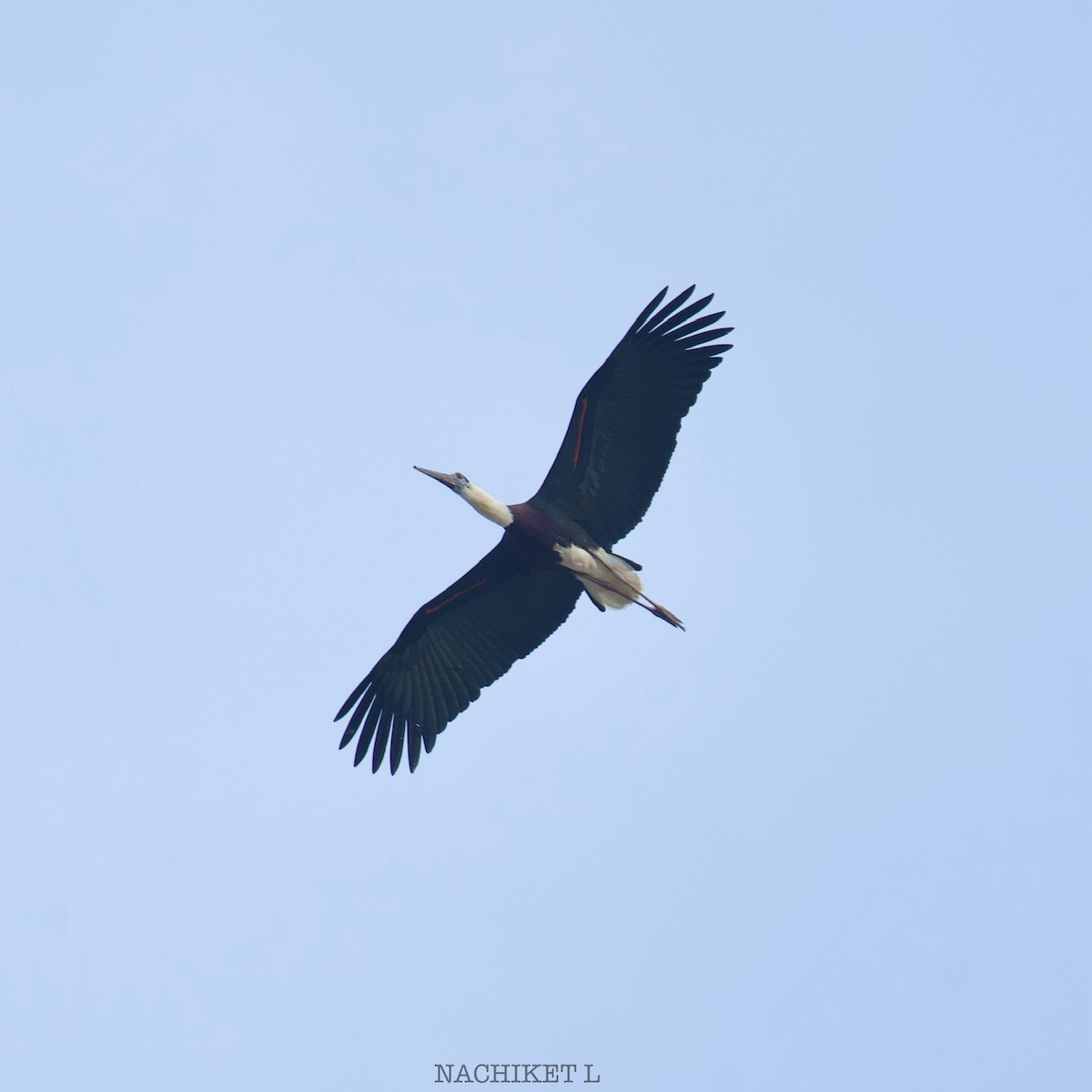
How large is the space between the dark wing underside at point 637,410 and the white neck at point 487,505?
2.05 feet

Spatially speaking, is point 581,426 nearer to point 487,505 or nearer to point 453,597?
point 487,505

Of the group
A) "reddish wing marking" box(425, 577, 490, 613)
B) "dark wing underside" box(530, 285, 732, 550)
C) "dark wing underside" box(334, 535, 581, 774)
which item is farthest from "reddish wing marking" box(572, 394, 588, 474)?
"reddish wing marking" box(425, 577, 490, 613)

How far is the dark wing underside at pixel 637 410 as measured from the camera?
58.6 feet

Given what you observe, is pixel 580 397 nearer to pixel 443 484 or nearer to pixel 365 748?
pixel 443 484

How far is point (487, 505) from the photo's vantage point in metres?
18.4

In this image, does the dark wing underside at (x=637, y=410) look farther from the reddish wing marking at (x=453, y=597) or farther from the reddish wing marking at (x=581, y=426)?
the reddish wing marking at (x=453, y=597)

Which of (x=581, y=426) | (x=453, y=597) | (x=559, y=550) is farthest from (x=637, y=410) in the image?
(x=453, y=597)

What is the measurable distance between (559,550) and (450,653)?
209 cm

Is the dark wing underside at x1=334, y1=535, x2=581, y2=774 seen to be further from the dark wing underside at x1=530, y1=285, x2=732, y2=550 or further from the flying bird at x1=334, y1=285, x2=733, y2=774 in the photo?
the dark wing underside at x1=530, y1=285, x2=732, y2=550

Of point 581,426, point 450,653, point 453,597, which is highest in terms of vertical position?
point 581,426

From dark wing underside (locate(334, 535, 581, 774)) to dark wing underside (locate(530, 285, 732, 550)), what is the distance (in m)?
1.26

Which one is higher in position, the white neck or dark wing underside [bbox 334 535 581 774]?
the white neck

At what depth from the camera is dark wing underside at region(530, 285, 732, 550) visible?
58.6 feet

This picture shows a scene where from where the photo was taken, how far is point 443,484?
1894 cm
